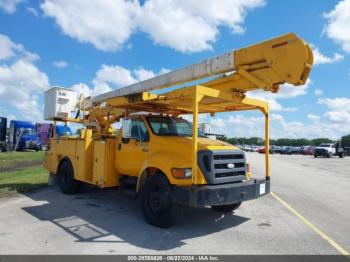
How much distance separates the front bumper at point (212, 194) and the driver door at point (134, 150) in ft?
5.72

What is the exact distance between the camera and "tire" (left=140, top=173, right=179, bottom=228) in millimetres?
6633

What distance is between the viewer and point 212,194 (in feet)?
20.4

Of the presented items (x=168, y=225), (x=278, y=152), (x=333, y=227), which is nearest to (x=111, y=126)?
(x=168, y=225)

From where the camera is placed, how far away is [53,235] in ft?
20.4

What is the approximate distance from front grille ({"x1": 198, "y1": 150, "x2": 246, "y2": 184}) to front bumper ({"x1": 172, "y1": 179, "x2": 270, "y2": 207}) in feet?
0.62

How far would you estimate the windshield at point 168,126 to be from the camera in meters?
7.84

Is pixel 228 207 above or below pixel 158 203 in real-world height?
below

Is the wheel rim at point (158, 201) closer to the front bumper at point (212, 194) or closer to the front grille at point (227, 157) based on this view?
the front bumper at point (212, 194)

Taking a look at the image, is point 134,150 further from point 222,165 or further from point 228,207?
point 228,207

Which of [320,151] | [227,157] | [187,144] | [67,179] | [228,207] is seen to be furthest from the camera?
[320,151]

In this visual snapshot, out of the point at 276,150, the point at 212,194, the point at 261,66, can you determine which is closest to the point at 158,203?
the point at 212,194

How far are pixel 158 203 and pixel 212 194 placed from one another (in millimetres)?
1251

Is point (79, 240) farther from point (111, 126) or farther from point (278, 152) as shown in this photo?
point (278, 152)

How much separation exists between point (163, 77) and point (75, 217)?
377cm
